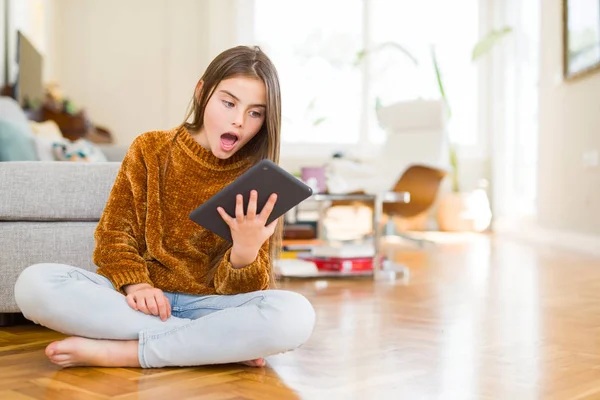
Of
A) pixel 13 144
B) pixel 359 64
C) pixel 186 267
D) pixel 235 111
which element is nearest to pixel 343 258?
pixel 13 144

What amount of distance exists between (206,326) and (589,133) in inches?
146

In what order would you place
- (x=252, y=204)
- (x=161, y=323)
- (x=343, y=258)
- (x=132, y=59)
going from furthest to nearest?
(x=132, y=59)
(x=343, y=258)
(x=161, y=323)
(x=252, y=204)

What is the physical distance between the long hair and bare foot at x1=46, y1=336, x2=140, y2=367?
8.5 inches

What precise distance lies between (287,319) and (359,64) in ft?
17.4

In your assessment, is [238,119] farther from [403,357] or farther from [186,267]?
[403,357]

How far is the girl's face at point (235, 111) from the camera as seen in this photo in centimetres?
134

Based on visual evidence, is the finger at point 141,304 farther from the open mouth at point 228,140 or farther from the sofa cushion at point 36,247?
the sofa cushion at point 36,247

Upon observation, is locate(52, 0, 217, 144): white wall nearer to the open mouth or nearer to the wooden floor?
the wooden floor

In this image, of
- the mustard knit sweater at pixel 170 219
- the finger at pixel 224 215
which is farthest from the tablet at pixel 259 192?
the mustard knit sweater at pixel 170 219

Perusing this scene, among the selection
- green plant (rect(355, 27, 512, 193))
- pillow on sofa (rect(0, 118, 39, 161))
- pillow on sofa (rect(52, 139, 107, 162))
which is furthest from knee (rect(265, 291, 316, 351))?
green plant (rect(355, 27, 512, 193))

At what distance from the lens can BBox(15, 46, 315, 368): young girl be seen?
1.30 m

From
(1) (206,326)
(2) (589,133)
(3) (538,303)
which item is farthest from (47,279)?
(2) (589,133)

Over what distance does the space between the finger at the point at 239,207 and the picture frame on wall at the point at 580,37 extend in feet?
11.8

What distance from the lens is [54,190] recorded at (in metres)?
1.74
